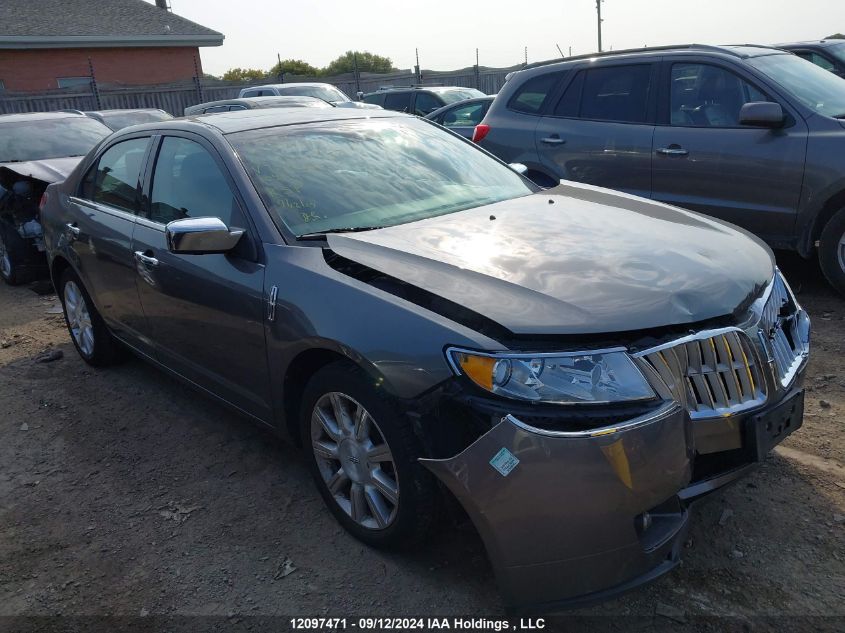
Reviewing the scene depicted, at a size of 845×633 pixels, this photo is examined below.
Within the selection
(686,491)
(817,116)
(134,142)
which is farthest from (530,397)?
(817,116)

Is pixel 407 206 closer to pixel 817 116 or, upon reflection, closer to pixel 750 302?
pixel 750 302

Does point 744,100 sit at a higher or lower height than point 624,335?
higher

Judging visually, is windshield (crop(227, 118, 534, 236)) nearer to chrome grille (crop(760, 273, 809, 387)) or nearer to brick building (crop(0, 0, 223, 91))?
chrome grille (crop(760, 273, 809, 387))

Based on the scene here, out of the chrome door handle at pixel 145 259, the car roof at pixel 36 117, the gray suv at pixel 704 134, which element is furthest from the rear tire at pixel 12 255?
the gray suv at pixel 704 134

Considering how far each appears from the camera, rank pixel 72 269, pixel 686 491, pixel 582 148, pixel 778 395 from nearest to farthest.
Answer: pixel 686 491
pixel 778 395
pixel 72 269
pixel 582 148

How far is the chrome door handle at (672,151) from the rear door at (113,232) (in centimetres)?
399

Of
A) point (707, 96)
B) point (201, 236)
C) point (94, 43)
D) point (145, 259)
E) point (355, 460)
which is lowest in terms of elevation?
point (355, 460)

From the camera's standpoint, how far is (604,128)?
6520 mm

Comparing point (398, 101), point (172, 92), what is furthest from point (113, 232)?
point (172, 92)

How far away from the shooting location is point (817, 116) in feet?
17.7

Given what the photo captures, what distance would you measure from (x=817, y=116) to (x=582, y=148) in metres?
1.88

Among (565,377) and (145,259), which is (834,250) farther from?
(145,259)

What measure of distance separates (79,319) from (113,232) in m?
1.23

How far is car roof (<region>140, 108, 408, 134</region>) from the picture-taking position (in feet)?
12.6
